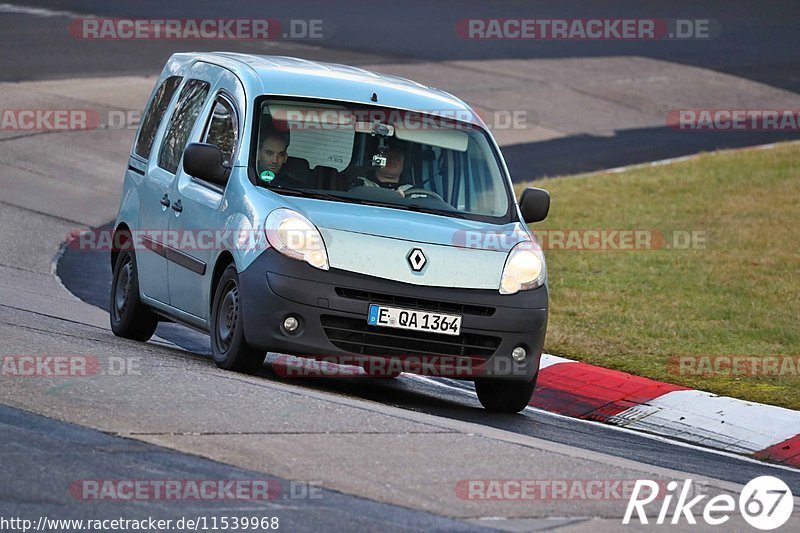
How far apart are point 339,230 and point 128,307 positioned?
2.59m

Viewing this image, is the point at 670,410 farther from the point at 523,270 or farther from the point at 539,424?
the point at 523,270

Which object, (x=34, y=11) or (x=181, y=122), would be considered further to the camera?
(x=34, y=11)

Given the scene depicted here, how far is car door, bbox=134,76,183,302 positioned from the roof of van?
2.37ft

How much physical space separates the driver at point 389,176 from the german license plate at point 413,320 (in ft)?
3.27

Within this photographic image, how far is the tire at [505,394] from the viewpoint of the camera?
9.55 metres

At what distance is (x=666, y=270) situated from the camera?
1526 cm

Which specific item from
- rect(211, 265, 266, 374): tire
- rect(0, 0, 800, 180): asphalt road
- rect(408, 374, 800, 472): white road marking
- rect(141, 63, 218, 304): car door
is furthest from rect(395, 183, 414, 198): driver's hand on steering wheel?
rect(0, 0, 800, 180): asphalt road

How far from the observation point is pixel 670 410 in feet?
34.2

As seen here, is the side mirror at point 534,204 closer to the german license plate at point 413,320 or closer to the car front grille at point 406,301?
the car front grille at point 406,301

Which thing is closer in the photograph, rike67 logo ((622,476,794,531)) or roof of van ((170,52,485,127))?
rike67 logo ((622,476,794,531))

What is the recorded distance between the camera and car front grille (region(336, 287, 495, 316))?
8695mm

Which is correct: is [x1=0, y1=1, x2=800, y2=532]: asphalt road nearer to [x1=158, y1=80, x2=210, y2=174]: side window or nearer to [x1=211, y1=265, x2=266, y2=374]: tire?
[x1=211, y1=265, x2=266, y2=374]: tire

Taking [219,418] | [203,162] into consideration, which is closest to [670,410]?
[203,162]

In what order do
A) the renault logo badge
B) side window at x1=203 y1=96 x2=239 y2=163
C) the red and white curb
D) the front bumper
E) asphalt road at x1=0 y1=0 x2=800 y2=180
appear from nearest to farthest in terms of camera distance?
the front bumper, the renault logo badge, side window at x1=203 y1=96 x2=239 y2=163, the red and white curb, asphalt road at x1=0 y1=0 x2=800 y2=180
